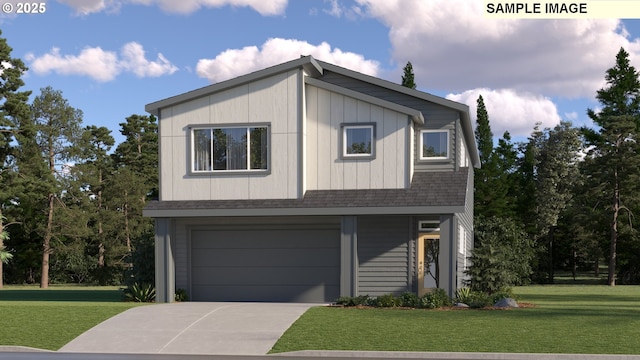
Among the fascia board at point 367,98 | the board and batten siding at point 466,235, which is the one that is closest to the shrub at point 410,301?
the board and batten siding at point 466,235

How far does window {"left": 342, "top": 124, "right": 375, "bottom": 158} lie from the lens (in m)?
26.5

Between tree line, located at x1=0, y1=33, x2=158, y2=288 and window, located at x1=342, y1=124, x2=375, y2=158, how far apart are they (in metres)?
26.5

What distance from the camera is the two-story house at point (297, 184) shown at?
26.1 metres

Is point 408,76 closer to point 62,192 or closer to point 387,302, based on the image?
point 62,192

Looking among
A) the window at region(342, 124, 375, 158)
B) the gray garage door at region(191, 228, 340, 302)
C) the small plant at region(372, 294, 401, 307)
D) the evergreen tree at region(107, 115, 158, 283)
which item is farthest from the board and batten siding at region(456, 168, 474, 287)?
the evergreen tree at region(107, 115, 158, 283)

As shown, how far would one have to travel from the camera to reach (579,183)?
63562 millimetres

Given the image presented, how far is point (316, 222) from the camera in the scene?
27312 millimetres

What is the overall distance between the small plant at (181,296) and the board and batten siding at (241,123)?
10.4 feet

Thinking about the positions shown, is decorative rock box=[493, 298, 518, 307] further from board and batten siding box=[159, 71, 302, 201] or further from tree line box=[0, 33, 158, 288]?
tree line box=[0, 33, 158, 288]

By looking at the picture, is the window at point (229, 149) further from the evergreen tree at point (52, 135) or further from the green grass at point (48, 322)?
the evergreen tree at point (52, 135)

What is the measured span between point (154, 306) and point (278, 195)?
213 inches

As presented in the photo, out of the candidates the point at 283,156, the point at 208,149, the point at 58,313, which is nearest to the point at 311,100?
the point at 283,156

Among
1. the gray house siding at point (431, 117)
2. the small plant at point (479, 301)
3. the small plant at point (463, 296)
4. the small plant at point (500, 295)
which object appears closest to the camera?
the small plant at point (479, 301)

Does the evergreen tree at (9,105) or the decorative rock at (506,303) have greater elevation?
the evergreen tree at (9,105)
